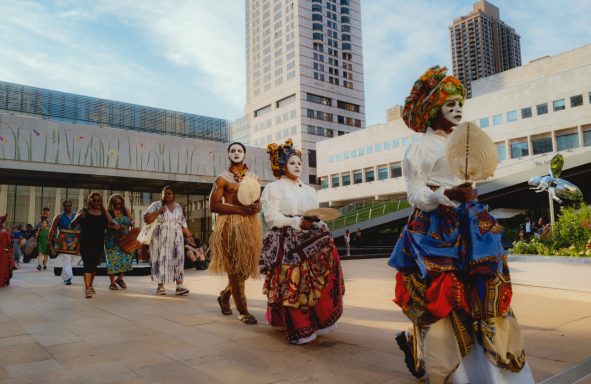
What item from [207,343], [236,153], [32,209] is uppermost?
[32,209]

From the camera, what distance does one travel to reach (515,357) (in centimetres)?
220

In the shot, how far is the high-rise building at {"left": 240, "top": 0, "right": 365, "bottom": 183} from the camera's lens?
7538cm

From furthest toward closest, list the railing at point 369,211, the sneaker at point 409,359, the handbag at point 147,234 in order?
1. the railing at point 369,211
2. the handbag at point 147,234
3. the sneaker at point 409,359

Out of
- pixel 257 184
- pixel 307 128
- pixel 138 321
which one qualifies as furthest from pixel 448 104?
pixel 307 128

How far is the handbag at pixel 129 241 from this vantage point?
7895 millimetres

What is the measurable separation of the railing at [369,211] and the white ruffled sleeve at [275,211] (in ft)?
82.9

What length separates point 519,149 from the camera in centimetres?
3659

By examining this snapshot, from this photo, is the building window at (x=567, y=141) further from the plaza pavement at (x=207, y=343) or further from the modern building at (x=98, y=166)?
the plaza pavement at (x=207, y=343)

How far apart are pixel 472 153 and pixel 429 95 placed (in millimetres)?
634

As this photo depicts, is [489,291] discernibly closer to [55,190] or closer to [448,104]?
[448,104]

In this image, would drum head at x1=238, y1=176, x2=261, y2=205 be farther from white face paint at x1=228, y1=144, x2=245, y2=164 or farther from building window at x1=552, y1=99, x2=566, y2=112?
building window at x1=552, y1=99, x2=566, y2=112

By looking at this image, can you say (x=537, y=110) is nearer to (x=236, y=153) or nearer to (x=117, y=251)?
(x=117, y=251)

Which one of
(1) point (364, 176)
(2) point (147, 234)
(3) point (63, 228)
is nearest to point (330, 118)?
(1) point (364, 176)

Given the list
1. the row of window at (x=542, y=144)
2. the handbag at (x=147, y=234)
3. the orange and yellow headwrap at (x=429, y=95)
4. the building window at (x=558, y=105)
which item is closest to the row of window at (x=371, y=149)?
the row of window at (x=542, y=144)
